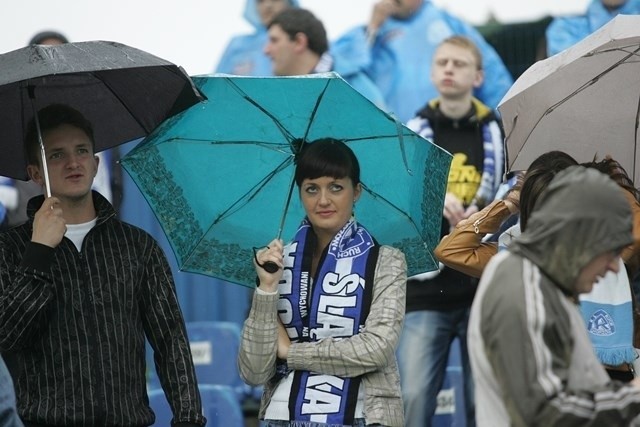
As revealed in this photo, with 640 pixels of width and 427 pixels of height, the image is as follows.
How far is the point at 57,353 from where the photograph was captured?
4906 millimetres

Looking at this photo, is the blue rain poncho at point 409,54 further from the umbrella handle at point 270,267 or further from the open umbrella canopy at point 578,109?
the umbrella handle at point 270,267

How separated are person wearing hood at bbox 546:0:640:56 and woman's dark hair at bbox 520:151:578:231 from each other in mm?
2564

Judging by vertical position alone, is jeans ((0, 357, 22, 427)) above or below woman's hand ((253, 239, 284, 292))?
below

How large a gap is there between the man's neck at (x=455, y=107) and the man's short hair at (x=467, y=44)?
0.24 metres

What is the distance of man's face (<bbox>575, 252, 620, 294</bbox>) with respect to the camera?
3539mm

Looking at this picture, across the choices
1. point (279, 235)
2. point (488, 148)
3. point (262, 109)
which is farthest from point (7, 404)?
point (488, 148)

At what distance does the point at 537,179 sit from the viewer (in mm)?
5094

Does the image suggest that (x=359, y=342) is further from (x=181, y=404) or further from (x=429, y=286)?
(x=429, y=286)

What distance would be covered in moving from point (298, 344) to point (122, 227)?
799 millimetres

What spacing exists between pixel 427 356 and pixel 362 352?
88.8 inches

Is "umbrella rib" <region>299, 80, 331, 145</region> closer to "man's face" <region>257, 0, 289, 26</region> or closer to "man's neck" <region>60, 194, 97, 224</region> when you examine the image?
"man's neck" <region>60, 194, 97, 224</region>

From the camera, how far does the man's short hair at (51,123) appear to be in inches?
207

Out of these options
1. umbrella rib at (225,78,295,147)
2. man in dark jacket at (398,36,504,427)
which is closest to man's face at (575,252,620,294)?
umbrella rib at (225,78,295,147)

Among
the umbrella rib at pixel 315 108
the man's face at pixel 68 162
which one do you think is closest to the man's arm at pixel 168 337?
the man's face at pixel 68 162
